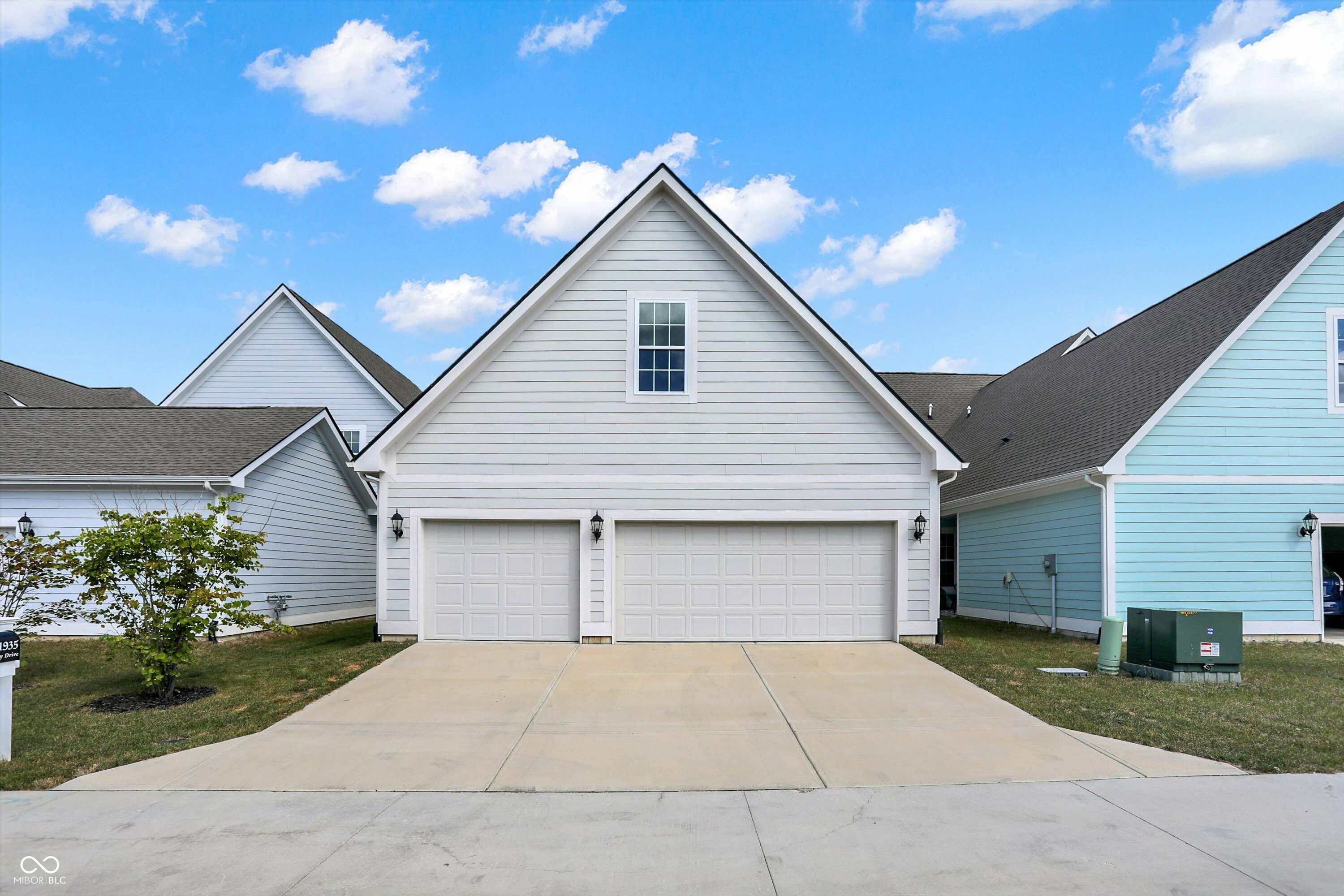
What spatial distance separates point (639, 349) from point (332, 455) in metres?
9.82

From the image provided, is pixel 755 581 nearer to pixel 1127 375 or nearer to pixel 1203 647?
pixel 1203 647

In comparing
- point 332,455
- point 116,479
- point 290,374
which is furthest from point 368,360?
point 116,479

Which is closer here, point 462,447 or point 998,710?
point 998,710

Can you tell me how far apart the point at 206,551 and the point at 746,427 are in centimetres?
777

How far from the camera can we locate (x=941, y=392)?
28219mm

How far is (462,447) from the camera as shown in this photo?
45.9 feet

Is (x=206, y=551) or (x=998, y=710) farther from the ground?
(x=206, y=551)

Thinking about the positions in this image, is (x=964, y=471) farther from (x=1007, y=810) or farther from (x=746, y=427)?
(x=1007, y=810)

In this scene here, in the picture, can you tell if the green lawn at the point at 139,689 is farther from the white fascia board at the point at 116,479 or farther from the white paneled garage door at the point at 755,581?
the white paneled garage door at the point at 755,581

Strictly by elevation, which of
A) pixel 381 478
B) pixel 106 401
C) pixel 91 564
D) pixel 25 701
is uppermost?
pixel 106 401

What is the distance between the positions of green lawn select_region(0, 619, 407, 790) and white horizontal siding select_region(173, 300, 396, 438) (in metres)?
10.3

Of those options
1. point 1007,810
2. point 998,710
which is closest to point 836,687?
point 998,710

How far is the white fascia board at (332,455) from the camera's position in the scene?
16.3m

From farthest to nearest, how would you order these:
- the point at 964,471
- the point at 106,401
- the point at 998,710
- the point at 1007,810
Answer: the point at 106,401 < the point at 964,471 < the point at 998,710 < the point at 1007,810
